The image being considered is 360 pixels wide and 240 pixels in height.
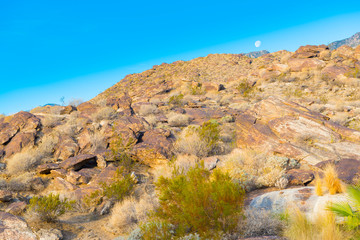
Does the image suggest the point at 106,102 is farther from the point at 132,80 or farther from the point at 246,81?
the point at 132,80

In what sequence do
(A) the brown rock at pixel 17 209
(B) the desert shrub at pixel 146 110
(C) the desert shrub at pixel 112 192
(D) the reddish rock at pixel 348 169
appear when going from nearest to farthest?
(D) the reddish rock at pixel 348 169 < (A) the brown rock at pixel 17 209 < (C) the desert shrub at pixel 112 192 < (B) the desert shrub at pixel 146 110

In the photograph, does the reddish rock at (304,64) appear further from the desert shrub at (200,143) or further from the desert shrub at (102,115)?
the desert shrub at (102,115)

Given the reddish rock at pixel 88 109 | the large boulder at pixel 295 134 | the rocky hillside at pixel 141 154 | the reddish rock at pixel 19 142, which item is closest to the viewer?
the rocky hillside at pixel 141 154

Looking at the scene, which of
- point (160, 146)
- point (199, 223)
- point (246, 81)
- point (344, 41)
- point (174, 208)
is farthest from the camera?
point (344, 41)

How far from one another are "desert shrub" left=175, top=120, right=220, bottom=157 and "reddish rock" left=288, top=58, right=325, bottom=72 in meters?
24.1

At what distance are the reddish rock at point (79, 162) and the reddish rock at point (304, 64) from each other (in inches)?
1115

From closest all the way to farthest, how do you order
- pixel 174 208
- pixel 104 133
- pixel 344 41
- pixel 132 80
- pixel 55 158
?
pixel 174 208 < pixel 55 158 < pixel 104 133 < pixel 132 80 < pixel 344 41

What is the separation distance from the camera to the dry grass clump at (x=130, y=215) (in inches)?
223

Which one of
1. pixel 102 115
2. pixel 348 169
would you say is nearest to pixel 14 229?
pixel 348 169

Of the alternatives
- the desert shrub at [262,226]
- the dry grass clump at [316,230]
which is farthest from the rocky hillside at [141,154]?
the dry grass clump at [316,230]

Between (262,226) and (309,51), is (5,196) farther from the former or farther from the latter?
(309,51)

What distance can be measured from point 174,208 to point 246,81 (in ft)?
88.5

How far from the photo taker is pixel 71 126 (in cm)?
1291

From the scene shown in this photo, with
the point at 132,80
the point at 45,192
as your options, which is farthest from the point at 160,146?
the point at 132,80
